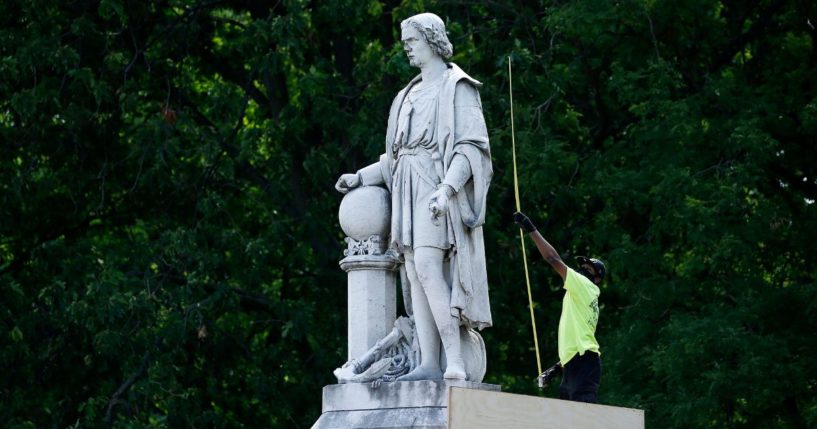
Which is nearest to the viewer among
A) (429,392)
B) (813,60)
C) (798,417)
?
(429,392)

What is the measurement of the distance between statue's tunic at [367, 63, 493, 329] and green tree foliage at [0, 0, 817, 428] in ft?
19.6

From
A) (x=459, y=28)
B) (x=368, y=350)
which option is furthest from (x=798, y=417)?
(x=368, y=350)

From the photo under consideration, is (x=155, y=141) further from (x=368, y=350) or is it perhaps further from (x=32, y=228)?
(x=368, y=350)

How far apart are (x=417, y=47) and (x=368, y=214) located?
1.07 m

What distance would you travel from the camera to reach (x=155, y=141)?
19656mm

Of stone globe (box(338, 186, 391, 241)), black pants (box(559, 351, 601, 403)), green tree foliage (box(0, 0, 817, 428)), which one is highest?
green tree foliage (box(0, 0, 817, 428))

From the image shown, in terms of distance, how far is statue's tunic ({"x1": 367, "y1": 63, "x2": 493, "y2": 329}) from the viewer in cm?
1091

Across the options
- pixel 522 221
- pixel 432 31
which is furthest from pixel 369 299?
pixel 432 31

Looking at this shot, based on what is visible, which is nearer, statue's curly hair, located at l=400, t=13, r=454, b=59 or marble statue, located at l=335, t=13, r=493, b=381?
marble statue, located at l=335, t=13, r=493, b=381

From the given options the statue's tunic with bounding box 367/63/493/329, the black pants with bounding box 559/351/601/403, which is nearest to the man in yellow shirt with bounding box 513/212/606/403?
the black pants with bounding box 559/351/601/403

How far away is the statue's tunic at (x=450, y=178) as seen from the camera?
10914 millimetres

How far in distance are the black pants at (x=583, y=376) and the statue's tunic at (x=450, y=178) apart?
81cm

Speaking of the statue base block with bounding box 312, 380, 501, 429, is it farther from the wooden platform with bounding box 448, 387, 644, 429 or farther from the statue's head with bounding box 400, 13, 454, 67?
the wooden platform with bounding box 448, 387, 644, 429

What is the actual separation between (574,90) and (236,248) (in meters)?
4.00
